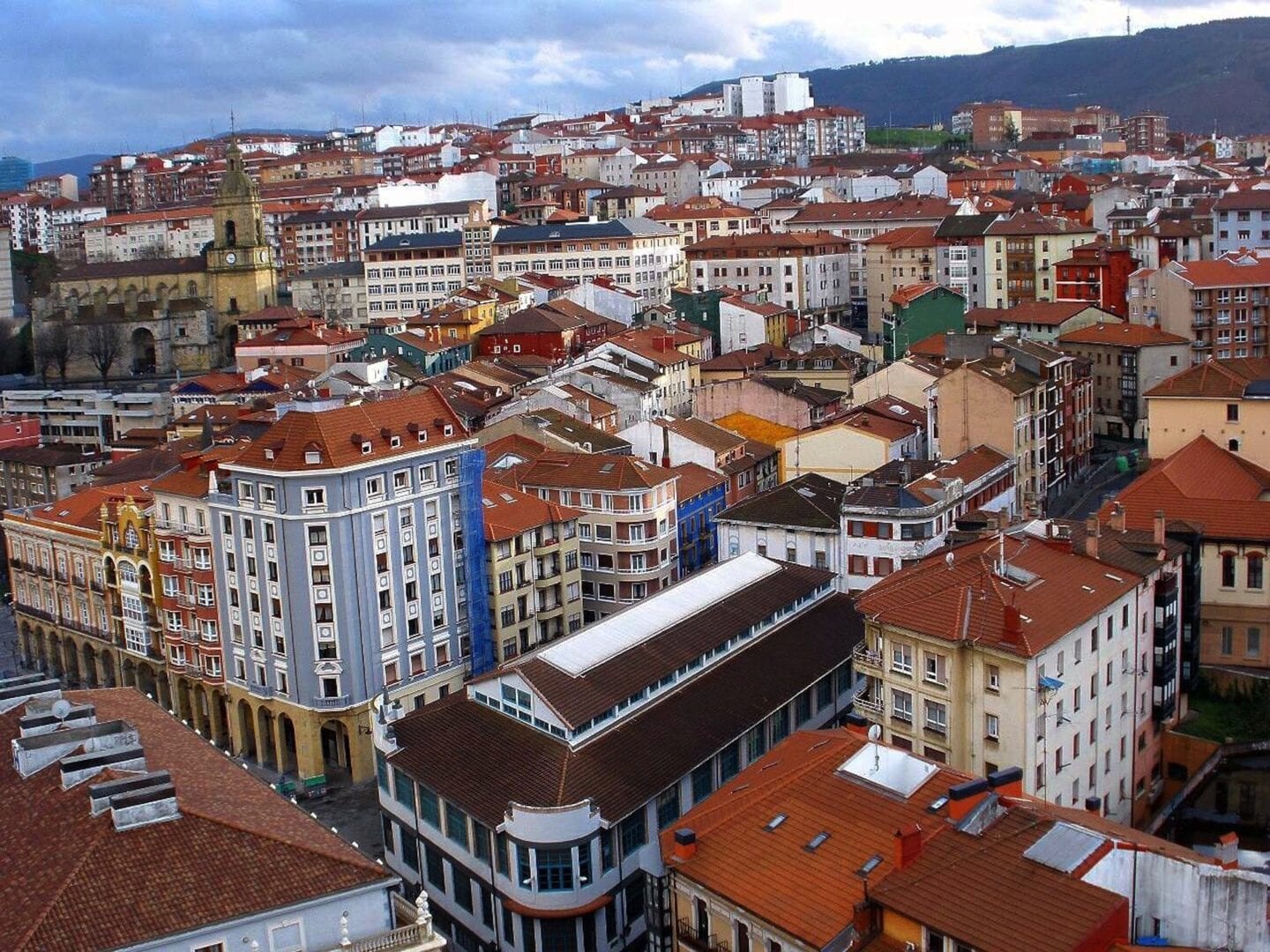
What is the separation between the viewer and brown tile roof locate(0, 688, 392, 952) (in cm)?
2286

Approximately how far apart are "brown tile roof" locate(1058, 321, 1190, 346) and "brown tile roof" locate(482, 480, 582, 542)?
122 ft

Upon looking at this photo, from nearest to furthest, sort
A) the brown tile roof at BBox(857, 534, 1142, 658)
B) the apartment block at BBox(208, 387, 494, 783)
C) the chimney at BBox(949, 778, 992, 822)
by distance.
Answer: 1. the chimney at BBox(949, 778, 992, 822)
2. the brown tile roof at BBox(857, 534, 1142, 658)
3. the apartment block at BBox(208, 387, 494, 783)

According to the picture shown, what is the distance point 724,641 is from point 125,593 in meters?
27.6

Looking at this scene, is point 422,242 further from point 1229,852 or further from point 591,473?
point 1229,852

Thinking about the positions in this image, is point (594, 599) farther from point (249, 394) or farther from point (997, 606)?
point (249, 394)

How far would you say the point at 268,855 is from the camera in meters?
24.7

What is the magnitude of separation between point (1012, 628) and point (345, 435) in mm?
24424

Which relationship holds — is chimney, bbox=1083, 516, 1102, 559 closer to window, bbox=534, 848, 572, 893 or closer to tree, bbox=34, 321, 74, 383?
window, bbox=534, 848, 572, 893

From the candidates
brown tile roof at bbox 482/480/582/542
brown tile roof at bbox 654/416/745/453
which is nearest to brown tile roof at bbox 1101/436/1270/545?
brown tile roof at bbox 482/480/582/542

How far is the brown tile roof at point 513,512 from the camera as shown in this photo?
176 ft

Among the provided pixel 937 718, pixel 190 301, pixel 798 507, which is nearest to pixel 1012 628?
pixel 937 718

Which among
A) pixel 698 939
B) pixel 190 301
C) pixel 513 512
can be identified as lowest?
pixel 698 939

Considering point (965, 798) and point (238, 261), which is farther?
point (238, 261)

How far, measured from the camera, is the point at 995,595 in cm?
3509
